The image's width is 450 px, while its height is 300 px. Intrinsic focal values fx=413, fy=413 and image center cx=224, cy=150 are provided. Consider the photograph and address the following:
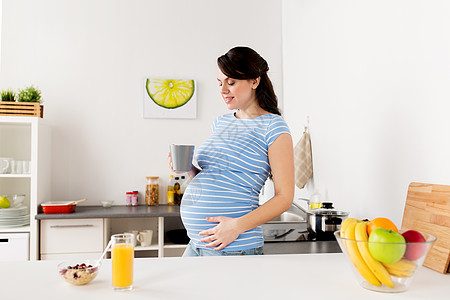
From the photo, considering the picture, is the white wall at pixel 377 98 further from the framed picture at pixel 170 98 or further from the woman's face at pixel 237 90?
the framed picture at pixel 170 98

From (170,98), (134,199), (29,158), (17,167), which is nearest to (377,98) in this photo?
(170,98)

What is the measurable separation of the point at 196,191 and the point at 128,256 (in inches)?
18.4

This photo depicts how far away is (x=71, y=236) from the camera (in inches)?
108

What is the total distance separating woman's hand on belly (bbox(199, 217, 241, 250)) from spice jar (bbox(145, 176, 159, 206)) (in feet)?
6.40

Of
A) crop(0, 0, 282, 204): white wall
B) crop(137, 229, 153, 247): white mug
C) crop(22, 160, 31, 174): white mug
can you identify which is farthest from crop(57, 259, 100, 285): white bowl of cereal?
crop(0, 0, 282, 204): white wall

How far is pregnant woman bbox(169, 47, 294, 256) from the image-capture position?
1.30 meters

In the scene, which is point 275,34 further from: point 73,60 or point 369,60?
point 369,60

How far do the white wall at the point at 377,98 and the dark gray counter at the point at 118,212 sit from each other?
1.06 meters

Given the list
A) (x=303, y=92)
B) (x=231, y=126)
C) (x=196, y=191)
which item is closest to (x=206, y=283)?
(x=196, y=191)

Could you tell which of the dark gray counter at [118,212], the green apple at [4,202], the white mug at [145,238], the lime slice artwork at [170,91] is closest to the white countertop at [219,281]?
the dark gray counter at [118,212]

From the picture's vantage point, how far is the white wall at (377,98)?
126cm

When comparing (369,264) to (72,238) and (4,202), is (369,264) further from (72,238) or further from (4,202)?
(4,202)

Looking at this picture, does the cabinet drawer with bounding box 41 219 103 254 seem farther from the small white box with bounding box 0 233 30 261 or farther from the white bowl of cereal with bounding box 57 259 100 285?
the white bowl of cereal with bounding box 57 259 100 285

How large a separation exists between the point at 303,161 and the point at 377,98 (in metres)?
1.03
